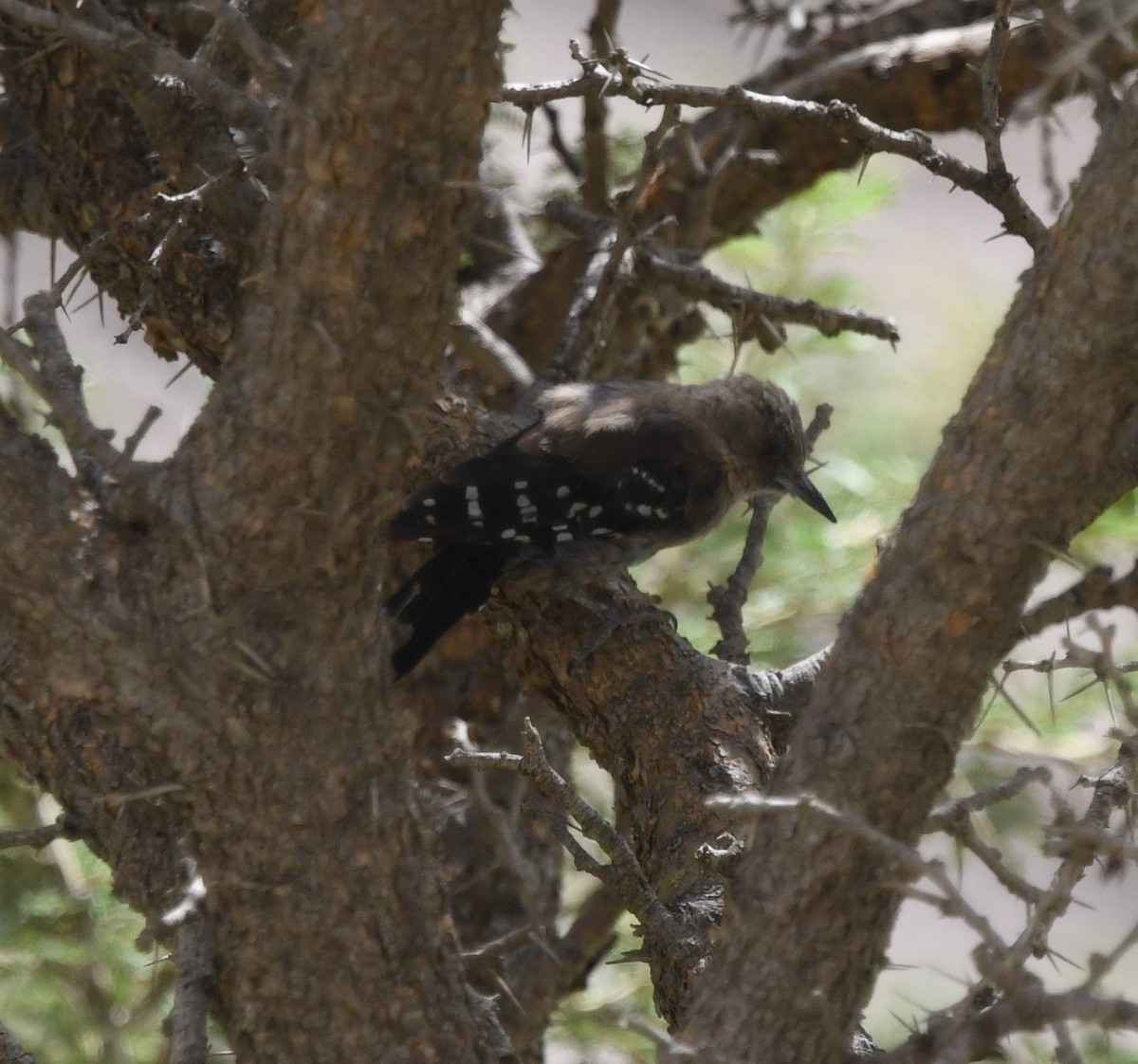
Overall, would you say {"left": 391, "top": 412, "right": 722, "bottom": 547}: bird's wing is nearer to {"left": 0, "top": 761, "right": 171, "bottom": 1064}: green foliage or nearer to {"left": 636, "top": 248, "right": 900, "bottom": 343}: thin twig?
{"left": 636, "top": 248, "right": 900, "bottom": 343}: thin twig

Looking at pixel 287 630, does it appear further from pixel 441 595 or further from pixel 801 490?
pixel 801 490

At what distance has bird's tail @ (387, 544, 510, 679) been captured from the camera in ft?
12.3

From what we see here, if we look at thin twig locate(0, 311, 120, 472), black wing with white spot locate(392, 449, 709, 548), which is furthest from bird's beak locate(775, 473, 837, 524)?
thin twig locate(0, 311, 120, 472)

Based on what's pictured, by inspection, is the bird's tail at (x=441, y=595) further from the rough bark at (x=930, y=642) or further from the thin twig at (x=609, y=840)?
the rough bark at (x=930, y=642)

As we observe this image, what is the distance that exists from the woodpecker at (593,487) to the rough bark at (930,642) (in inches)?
63.1

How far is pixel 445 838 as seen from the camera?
477cm

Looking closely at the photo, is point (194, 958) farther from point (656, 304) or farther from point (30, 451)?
point (656, 304)

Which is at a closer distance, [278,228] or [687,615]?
[278,228]

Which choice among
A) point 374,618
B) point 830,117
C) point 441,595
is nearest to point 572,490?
point 441,595

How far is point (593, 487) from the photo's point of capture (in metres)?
4.35

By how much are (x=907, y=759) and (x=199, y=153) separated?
7.17 feet

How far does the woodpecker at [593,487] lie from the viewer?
3799 millimetres

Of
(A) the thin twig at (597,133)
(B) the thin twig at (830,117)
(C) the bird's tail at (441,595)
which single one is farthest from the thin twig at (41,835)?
(A) the thin twig at (597,133)

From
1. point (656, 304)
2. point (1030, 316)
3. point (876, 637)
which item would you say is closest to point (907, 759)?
point (876, 637)
